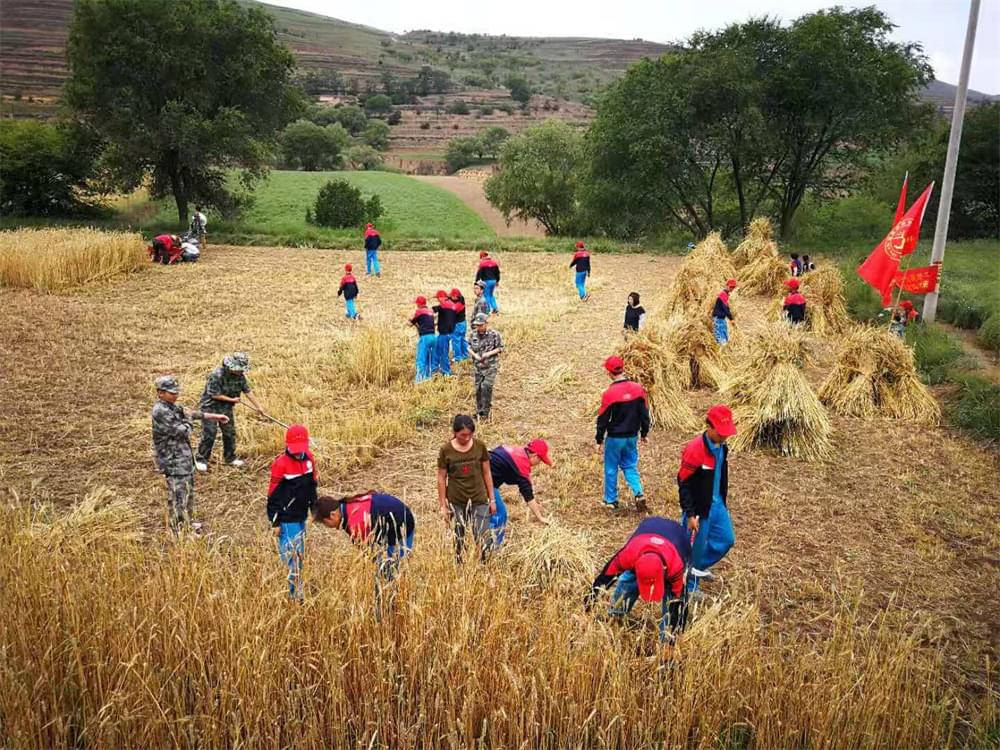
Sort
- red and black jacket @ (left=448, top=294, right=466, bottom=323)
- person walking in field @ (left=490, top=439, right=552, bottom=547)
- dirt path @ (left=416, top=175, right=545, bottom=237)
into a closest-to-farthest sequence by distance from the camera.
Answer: person walking in field @ (left=490, top=439, right=552, bottom=547), red and black jacket @ (left=448, top=294, right=466, bottom=323), dirt path @ (left=416, top=175, right=545, bottom=237)

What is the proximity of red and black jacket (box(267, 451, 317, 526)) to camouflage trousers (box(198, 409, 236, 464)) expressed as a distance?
9.98ft

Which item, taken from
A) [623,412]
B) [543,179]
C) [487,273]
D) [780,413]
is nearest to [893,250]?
[780,413]

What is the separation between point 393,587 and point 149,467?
18.2 ft

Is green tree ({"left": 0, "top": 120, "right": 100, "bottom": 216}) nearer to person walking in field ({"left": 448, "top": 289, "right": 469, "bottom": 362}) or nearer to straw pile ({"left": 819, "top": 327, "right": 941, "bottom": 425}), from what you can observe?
person walking in field ({"left": 448, "top": 289, "right": 469, "bottom": 362})

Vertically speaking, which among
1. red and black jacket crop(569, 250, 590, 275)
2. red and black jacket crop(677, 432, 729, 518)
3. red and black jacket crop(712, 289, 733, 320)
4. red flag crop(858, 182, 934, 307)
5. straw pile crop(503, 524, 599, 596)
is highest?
red flag crop(858, 182, 934, 307)

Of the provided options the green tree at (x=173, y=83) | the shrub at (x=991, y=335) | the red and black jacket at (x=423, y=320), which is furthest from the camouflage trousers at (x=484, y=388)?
the green tree at (x=173, y=83)

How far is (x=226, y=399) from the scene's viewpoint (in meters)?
7.84

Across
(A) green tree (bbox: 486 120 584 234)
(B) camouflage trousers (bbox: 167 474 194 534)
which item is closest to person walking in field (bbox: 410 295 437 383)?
(B) camouflage trousers (bbox: 167 474 194 534)

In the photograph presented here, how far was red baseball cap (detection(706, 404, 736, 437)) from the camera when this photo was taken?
5109 mm

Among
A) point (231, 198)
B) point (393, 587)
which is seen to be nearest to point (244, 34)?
point (231, 198)

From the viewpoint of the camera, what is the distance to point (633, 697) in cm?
343

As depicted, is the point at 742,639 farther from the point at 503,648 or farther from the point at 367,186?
the point at 367,186

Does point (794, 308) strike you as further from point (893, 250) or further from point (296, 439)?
point (296, 439)

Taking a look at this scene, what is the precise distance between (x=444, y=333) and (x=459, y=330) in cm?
85
